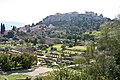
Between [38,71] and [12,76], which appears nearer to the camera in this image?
[12,76]

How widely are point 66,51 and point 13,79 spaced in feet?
99.0

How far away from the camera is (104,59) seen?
20.6 m

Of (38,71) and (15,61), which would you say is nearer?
(38,71)

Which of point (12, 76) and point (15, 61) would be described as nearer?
point (12, 76)

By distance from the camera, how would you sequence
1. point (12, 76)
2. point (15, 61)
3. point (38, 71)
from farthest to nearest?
point (15, 61), point (38, 71), point (12, 76)

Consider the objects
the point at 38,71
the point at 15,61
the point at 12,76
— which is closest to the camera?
the point at 12,76

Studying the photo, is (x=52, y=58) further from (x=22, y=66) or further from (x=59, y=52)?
(x=22, y=66)

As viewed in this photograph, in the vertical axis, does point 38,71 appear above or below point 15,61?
below

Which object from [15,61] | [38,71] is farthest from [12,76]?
[15,61]

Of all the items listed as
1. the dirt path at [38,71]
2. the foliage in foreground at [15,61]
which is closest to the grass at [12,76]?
the dirt path at [38,71]

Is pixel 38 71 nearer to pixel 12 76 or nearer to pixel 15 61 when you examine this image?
pixel 15 61

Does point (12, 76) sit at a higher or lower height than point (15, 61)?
lower

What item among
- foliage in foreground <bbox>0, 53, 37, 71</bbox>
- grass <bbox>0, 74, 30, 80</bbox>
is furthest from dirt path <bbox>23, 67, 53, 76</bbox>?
foliage in foreground <bbox>0, 53, 37, 71</bbox>

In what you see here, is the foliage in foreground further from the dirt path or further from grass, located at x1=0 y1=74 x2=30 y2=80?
grass, located at x1=0 y1=74 x2=30 y2=80
